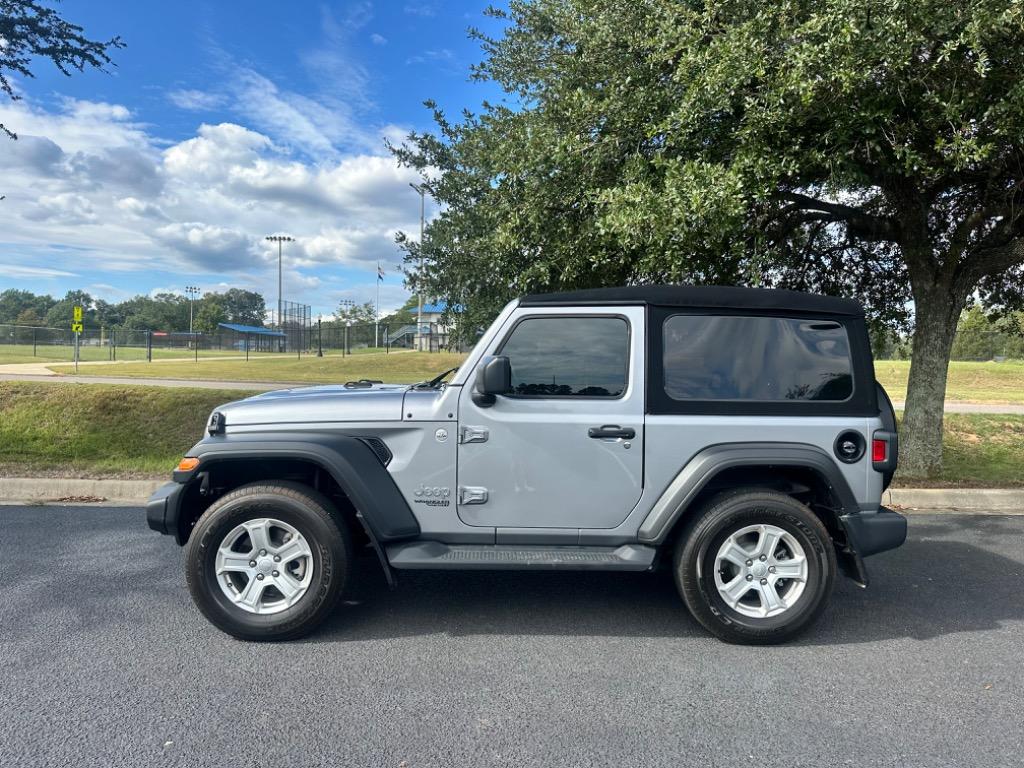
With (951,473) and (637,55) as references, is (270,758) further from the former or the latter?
(951,473)

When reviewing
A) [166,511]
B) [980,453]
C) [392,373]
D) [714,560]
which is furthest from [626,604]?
[392,373]

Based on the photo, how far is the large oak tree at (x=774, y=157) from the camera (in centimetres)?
551

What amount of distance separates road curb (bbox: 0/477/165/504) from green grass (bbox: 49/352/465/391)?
43.3ft

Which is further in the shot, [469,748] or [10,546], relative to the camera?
[10,546]

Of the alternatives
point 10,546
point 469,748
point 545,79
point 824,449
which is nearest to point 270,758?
point 469,748

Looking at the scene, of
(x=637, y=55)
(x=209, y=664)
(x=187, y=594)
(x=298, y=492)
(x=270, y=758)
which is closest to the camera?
(x=270, y=758)

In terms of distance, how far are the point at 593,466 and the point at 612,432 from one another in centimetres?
21

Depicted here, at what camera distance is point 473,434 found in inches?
143

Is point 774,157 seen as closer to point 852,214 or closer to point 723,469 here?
point 852,214

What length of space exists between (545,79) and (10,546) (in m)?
7.70

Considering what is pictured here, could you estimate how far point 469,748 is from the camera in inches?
103

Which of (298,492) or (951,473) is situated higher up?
(298,492)

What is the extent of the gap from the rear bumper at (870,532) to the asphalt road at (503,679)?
526 millimetres

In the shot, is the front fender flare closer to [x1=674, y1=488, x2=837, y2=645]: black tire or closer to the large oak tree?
[x1=674, y1=488, x2=837, y2=645]: black tire
